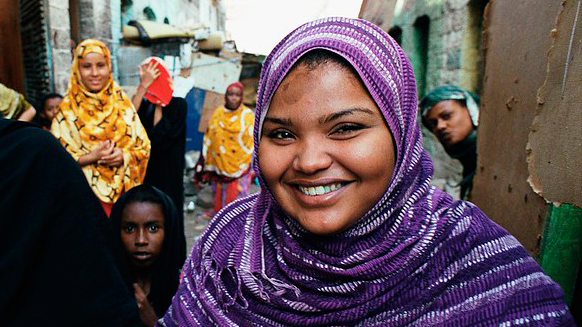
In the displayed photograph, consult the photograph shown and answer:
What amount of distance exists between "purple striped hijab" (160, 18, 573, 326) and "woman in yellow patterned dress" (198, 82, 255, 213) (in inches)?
192

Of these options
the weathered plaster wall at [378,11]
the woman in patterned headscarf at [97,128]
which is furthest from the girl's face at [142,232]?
the weathered plaster wall at [378,11]

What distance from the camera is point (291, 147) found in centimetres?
101

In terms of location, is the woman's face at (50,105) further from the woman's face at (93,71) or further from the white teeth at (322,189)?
the white teeth at (322,189)

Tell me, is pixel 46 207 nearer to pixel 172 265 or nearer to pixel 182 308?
pixel 182 308

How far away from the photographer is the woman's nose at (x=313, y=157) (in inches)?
37.7

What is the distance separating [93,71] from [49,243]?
2.41 meters

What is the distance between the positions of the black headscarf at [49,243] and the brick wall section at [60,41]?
5.32 meters

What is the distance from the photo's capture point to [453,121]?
3031 millimetres

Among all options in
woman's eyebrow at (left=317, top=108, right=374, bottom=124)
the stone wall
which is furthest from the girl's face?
the stone wall

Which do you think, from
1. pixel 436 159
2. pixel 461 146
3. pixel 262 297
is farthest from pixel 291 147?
pixel 436 159

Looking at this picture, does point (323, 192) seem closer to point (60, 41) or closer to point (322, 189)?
point (322, 189)

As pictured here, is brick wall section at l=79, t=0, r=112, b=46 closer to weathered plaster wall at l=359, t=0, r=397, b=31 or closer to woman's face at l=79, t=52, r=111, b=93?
woman's face at l=79, t=52, r=111, b=93

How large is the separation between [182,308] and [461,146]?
7.90 ft

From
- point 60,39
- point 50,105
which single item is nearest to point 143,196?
point 50,105
